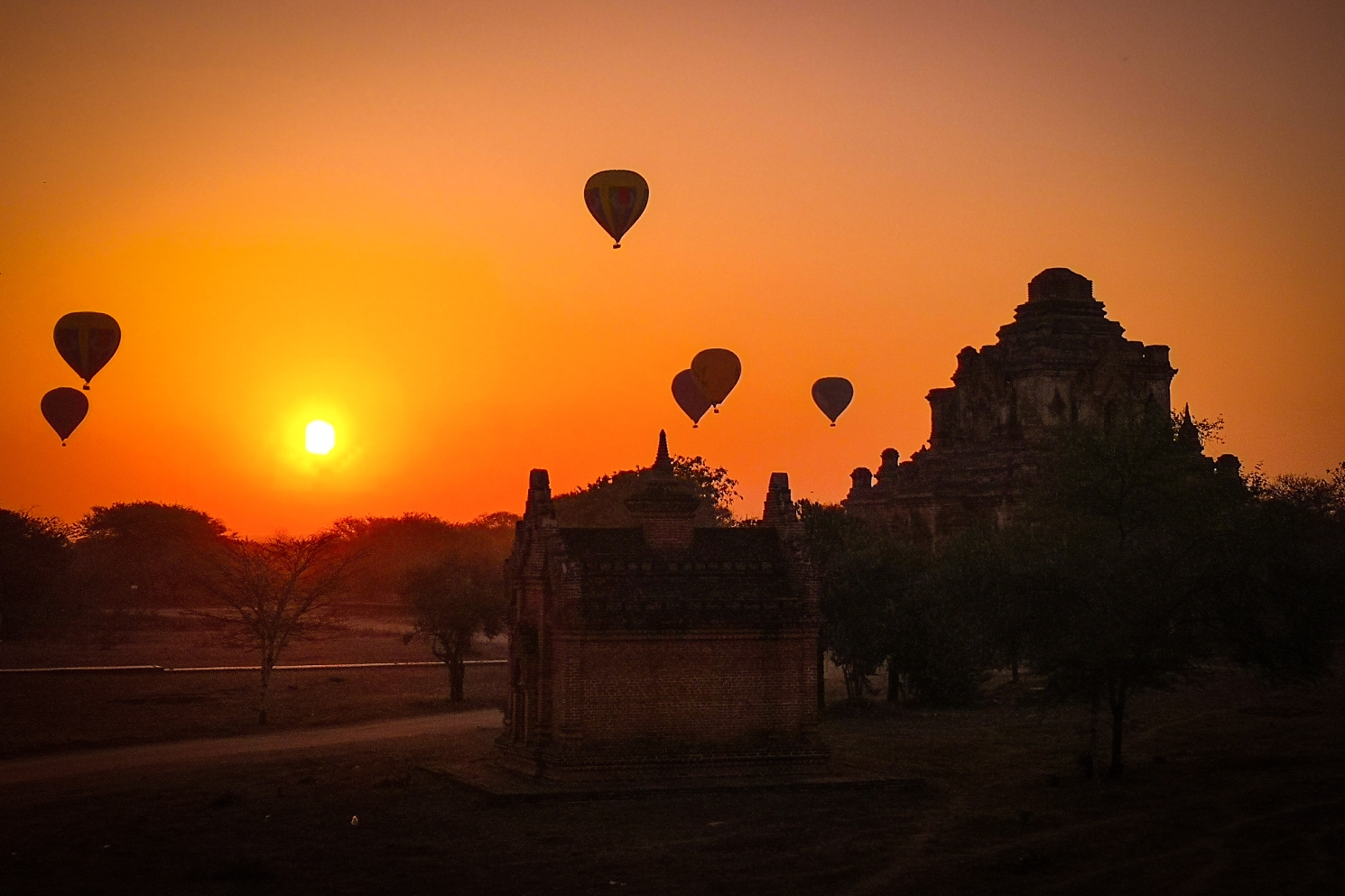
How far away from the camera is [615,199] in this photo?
173 ft

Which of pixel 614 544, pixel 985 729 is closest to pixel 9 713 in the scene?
pixel 614 544

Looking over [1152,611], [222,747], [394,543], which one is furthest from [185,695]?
[394,543]

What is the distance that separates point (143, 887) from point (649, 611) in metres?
11.6

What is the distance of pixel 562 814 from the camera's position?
3008 cm

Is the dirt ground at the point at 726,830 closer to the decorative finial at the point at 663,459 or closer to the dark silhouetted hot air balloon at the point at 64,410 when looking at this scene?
the decorative finial at the point at 663,459

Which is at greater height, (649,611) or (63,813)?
(649,611)

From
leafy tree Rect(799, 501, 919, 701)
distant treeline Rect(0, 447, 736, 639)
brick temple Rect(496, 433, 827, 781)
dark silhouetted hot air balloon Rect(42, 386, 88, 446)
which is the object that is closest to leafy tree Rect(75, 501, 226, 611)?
distant treeline Rect(0, 447, 736, 639)

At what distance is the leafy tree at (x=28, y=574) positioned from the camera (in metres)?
80.4

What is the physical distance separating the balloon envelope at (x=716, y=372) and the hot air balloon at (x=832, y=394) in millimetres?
15941

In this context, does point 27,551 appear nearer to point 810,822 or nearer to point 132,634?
point 132,634

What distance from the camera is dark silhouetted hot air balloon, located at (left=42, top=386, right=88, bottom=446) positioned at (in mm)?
61906

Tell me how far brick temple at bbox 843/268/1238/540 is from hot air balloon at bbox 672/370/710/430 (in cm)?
1747

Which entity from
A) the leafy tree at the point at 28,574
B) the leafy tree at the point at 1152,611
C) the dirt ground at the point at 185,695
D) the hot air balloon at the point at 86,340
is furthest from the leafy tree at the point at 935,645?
the leafy tree at the point at 28,574

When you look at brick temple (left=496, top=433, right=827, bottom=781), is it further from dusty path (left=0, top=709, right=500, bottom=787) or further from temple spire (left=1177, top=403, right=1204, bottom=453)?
temple spire (left=1177, top=403, right=1204, bottom=453)
